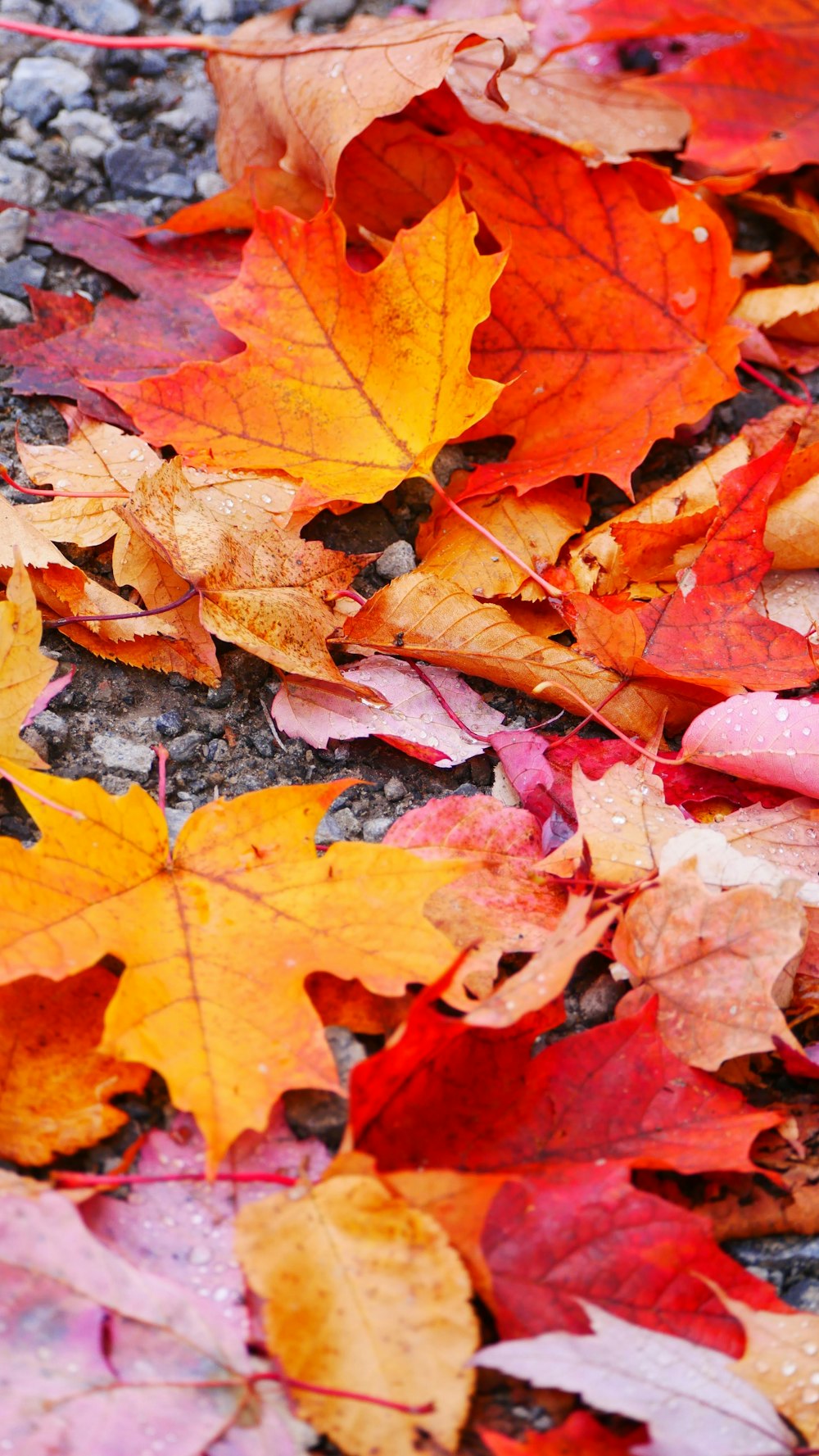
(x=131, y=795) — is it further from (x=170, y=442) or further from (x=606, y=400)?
(x=606, y=400)

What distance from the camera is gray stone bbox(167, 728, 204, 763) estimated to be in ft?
4.32

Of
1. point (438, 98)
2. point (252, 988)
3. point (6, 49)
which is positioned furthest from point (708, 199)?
point (252, 988)

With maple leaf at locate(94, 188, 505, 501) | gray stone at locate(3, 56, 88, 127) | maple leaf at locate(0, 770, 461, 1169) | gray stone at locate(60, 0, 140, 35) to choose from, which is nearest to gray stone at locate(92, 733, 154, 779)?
maple leaf at locate(0, 770, 461, 1169)

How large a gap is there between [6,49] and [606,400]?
1.20 meters

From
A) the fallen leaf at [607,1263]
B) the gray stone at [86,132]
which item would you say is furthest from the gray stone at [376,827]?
the gray stone at [86,132]

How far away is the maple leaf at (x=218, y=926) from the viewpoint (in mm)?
949

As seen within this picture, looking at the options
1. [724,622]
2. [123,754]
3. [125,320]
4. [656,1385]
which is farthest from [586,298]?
[656,1385]

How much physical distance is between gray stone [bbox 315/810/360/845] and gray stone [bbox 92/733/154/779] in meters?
0.21

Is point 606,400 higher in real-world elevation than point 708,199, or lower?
lower

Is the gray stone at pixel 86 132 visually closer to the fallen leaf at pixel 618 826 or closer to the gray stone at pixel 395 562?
the gray stone at pixel 395 562

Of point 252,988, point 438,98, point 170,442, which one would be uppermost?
point 438,98

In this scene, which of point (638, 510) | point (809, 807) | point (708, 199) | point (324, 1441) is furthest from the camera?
point (708, 199)

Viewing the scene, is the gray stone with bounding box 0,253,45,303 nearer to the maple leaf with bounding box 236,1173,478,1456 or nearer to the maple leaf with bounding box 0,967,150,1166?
the maple leaf with bounding box 0,967,150,1166

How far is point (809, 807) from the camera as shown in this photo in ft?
4.17
